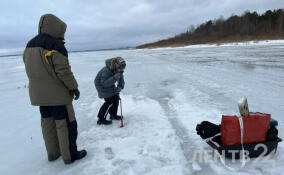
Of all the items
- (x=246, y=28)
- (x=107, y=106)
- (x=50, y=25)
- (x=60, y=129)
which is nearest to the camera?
(x=50, y=25)

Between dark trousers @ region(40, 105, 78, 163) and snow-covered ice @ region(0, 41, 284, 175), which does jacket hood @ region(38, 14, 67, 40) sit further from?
snow-covered ice @ region(0, 41, 284, 175)

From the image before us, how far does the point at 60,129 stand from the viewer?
2.21 meters

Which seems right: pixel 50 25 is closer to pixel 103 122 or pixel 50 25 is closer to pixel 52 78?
pixel 52 78

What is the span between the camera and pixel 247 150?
2.14 m

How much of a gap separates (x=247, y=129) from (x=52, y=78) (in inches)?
89.3

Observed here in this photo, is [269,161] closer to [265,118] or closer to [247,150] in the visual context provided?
[247,150]

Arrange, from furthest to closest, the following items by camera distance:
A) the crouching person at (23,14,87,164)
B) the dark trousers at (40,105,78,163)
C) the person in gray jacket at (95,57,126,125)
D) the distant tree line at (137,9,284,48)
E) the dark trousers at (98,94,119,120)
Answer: the distant tree line at (137,9,284,48)
the dark trousers at (98,94,119,120)
the person in gray jacket at (95,57,126,125)
the dark trousers at (40,105,78,163)
the crouching person at (23,14,87,164)

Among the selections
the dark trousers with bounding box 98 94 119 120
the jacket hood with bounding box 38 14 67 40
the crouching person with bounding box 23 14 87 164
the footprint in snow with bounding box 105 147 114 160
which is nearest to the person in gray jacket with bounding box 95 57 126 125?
the dark trousers with bounding box 98 94 119 120

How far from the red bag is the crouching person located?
182 centimetres

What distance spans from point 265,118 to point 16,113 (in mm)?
5137

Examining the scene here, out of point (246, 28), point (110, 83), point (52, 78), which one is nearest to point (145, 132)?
point (110, 83)

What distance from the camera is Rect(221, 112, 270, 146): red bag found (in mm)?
2084

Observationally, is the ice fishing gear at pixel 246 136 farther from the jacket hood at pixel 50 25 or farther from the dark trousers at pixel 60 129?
the jacket hood at pixel 50 25

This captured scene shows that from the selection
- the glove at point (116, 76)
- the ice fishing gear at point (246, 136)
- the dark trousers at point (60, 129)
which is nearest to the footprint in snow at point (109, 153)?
the dark trousers at point (60, 129)
